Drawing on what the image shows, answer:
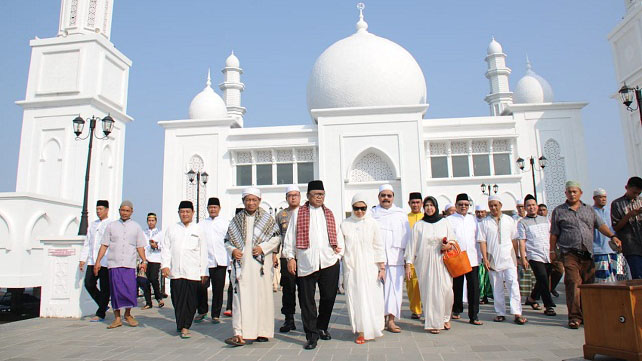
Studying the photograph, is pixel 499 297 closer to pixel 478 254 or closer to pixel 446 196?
pixel 478 254

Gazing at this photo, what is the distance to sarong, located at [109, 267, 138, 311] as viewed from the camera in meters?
5.84

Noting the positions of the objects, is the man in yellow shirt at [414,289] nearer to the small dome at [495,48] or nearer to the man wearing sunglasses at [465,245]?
the man wearing sunglasses at [465,245]

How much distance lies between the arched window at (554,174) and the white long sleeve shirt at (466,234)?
14.9 m

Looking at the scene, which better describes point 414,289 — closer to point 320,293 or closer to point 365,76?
point 320,293

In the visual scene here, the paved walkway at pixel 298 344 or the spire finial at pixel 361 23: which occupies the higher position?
the spire finial at pixel 361 23

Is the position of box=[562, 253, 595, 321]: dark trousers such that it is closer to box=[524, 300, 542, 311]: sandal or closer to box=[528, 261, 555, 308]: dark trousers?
box=[528, 261, 555, 308]: dark trousers

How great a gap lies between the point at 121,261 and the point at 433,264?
4124 millimetres

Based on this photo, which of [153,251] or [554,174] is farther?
[554,174]

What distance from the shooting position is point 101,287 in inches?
253

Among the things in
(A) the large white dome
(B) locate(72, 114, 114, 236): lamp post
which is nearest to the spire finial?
(A) the large white dome

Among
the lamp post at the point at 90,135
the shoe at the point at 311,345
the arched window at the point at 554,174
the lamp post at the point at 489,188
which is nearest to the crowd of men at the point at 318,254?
the shoe at the point at 311,345

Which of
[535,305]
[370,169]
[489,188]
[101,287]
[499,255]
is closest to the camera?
[499,255]

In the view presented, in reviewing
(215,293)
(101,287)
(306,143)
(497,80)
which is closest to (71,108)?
(306,143)

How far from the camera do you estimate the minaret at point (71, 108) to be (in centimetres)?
1817
